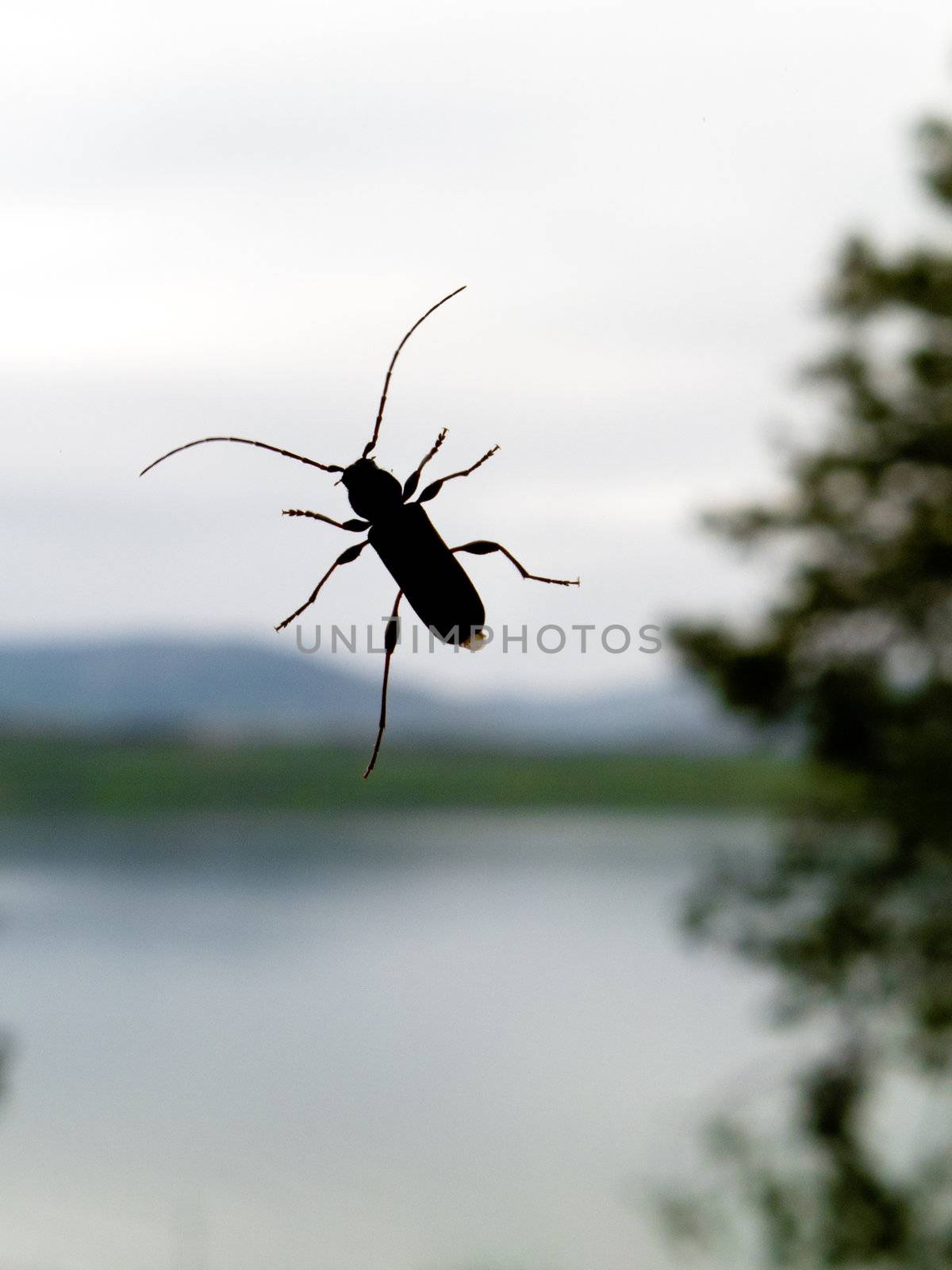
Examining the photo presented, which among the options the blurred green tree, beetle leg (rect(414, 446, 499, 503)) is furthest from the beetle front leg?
the blurred green tree

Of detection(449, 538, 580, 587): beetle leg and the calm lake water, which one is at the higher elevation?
detection(449, 538, 580, 587): beetle leg

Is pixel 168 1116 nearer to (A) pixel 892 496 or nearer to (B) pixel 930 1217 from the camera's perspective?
(B) pixel 930 1217

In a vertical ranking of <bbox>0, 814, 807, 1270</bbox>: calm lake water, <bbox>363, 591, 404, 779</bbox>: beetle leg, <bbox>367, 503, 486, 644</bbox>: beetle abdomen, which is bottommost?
<bbox>0, 814, 807, 1270</bbox>: calm lake water

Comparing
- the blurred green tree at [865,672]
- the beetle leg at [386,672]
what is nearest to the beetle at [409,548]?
the beetle leg at [386,672]

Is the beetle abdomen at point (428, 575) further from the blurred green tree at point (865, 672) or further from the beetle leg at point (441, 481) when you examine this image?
the blurred green tree at point (865, 672)

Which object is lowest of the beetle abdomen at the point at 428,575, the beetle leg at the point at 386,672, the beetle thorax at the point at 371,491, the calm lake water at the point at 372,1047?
the calm lake water at the point at 372,1047

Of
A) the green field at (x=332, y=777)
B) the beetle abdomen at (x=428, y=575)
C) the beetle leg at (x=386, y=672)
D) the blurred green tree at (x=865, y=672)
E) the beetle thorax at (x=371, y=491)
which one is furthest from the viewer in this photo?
the green field at (x=332, y=777)

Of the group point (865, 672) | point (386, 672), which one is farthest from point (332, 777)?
point (386, 672)

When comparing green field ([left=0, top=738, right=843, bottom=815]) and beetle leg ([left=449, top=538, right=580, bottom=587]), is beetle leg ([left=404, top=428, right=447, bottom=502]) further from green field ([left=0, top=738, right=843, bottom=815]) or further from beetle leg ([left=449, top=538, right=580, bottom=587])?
green field ([left=0, top=738, right=843, bottom=815])
